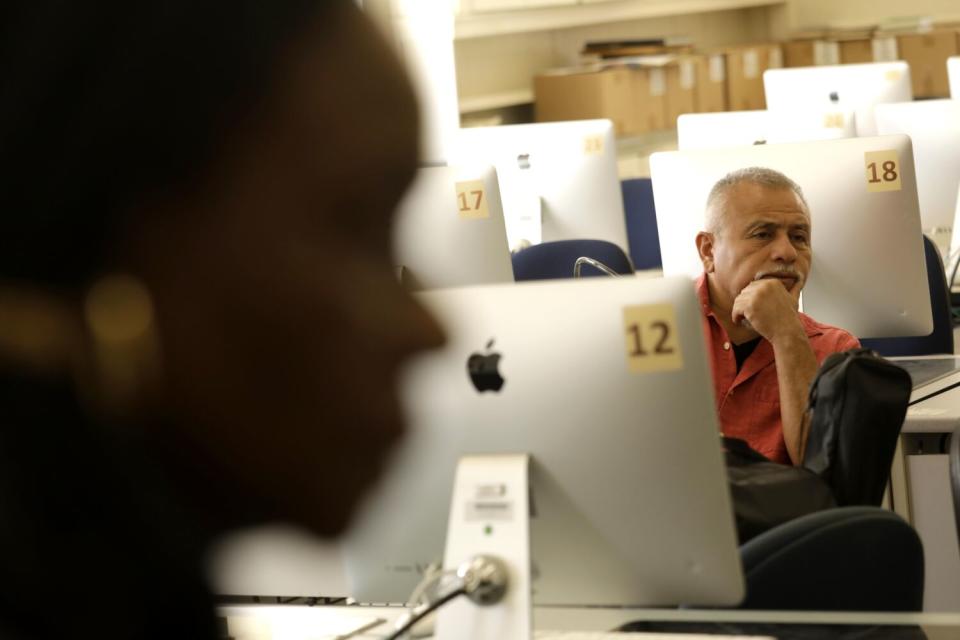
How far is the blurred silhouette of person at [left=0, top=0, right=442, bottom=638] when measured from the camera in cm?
40

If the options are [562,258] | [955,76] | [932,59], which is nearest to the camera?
[562,258]

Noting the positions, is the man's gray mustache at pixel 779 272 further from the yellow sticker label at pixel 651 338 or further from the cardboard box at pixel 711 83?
the cardboard box at pixel 711 83

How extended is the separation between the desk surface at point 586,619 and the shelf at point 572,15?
4.41 meters

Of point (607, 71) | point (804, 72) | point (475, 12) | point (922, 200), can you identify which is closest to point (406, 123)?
point (922, 200)

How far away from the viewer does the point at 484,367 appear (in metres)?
1.44

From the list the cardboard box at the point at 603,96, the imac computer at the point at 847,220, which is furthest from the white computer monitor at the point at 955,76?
the imac computer at the point at 847,220

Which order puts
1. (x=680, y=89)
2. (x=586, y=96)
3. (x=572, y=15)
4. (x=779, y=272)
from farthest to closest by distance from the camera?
(x=680, y=89) → (x=572, y=15) → (x=586, y=96) → (x=779, y=272)

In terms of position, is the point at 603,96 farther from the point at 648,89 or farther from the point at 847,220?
the point at 847,220

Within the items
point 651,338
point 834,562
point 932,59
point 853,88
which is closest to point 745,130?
point 853,88

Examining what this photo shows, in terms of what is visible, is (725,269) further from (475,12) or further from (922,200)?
(475,12)

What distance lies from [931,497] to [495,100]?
415 cm

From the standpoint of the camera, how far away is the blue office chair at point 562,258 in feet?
12.0

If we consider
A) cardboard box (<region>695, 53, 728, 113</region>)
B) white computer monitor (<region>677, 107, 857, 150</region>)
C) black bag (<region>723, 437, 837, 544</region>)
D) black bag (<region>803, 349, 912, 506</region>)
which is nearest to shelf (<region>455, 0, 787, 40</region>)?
cardboard box (<region>695, 53, 728, 113</region>)

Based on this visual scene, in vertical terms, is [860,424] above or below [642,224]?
below
